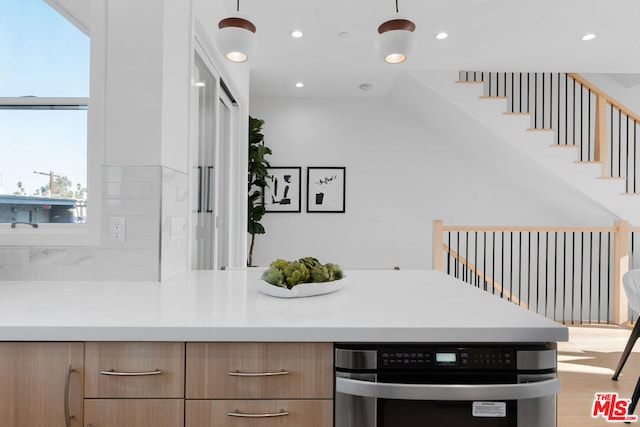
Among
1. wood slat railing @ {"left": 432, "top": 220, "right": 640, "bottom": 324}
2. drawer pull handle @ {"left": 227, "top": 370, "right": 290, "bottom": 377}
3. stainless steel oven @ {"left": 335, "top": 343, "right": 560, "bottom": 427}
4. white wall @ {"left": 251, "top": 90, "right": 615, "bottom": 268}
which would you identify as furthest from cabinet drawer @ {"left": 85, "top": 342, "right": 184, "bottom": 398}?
wood slat railing @ {"left": 432, "top": 220, "right": 640, "bottom": 324}

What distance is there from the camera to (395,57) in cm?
161

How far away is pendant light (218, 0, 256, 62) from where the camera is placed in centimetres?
152

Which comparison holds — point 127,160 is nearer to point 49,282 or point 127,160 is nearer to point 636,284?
point 49,282

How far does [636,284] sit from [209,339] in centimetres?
318

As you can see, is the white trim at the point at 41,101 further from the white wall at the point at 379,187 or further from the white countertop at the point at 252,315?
the white wall at the point at 379,187

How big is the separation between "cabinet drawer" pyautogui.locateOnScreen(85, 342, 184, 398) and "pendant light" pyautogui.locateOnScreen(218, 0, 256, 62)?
1.12m

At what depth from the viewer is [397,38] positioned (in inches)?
60.6

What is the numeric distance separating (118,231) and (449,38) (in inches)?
128

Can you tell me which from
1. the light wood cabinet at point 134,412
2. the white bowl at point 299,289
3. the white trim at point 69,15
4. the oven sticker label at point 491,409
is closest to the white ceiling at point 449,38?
the white trim at point 69,15

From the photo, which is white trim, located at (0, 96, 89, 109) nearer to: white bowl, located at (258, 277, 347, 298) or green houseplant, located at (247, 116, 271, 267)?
white bowl, located at (258, 277, 347, 298)

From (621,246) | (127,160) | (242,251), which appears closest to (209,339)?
(127,160)

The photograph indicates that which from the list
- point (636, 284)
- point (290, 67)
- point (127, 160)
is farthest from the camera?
point (290, 67)

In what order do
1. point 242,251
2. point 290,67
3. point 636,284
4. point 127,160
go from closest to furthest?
point 127,160, point 636,284, point 242,251, point 290,67

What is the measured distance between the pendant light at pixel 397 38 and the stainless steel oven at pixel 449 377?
1131 millimetres
